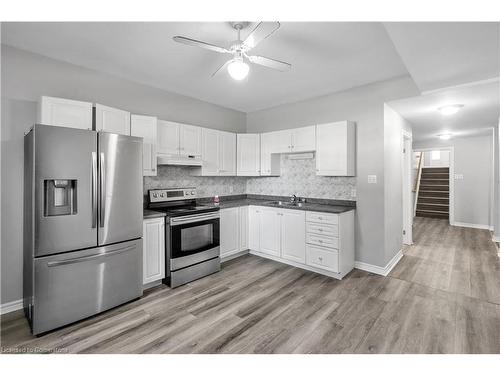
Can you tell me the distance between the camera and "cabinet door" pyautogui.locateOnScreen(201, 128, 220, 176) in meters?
3.95

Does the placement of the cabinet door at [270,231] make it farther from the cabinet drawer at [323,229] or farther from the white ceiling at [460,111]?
the white ceiling at [460,111]

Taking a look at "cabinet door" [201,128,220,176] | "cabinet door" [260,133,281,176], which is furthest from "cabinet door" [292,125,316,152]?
"cabinet door" [201,128,220,176]

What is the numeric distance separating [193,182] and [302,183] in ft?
6.18

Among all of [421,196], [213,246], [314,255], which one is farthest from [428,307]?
[421,196]

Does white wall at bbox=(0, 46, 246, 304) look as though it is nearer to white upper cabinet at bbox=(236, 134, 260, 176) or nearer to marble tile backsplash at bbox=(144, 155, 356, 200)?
marble tile backsplash at bbox=(144, 155, 356, 200)

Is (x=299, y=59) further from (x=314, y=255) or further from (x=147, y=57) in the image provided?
(x=314, y=255)

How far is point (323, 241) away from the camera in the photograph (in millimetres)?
3328

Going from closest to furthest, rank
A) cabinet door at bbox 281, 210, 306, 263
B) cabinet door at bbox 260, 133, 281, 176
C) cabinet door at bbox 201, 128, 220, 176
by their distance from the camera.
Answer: cabinet door at bbox 281, 210, 306, 263 < cabinet door at bbox 201, 128, 220, 176 < cabinet door at bbox 260, 133, 281, 176

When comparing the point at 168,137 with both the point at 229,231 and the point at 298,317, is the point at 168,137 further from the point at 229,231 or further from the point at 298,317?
the point at 298,317

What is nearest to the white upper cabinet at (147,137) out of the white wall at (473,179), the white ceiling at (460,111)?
the white ceiling at (460,111)

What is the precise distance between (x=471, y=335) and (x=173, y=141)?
3.83m

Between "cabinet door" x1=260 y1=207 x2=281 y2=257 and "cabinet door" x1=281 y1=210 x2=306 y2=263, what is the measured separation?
0.09 m

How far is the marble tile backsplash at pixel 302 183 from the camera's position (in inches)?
149

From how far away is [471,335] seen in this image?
207 centimetres
